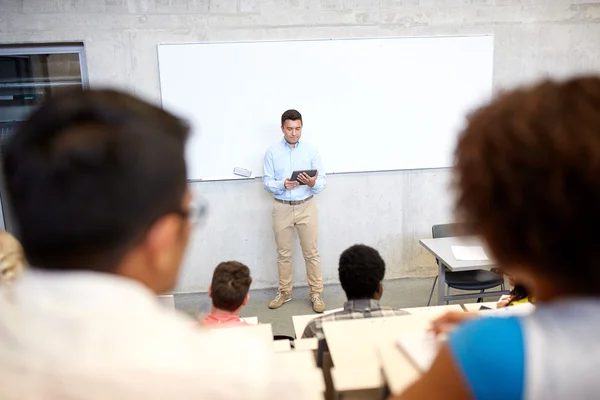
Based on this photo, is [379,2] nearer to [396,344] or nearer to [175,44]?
[175,44]

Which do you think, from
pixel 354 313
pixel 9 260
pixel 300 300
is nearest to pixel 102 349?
pixel 9 260

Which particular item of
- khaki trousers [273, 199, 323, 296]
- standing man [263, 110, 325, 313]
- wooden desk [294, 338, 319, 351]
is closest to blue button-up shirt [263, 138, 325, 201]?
standing man [263, 110, 325, 313]

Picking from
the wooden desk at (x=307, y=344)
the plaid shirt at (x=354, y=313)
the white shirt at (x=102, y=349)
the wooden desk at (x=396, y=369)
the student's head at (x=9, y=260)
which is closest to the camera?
the white shirt at (x=102, y=349)

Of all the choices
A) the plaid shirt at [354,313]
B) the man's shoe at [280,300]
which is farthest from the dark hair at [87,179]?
the man's shoe at [280,300]

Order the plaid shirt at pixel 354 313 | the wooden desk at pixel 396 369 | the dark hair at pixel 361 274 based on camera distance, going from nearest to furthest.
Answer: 1. the wooden desk at pixel 396 369
2. the plaid shirt at pixel 354 313
3. the dark hair at pixel 361 274

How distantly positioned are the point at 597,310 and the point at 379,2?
4086 millimetres

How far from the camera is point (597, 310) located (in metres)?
0.60

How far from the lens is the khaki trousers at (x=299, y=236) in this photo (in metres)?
4.22

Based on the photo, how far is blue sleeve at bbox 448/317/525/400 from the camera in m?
0.59

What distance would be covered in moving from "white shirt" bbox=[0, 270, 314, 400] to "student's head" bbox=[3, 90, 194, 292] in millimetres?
36

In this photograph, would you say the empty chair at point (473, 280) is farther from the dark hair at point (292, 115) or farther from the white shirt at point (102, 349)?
the white shirt at point (102, 349)

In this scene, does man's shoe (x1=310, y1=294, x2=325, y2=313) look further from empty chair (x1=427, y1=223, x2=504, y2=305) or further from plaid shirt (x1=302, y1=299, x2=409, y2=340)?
plaid shirt (x1=302, y1=299, x2=409, y2=340)

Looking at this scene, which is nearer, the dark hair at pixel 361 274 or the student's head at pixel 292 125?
the dark hair at pixel 361 274

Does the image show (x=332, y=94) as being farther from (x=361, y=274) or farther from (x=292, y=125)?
(x=361, y=274)
